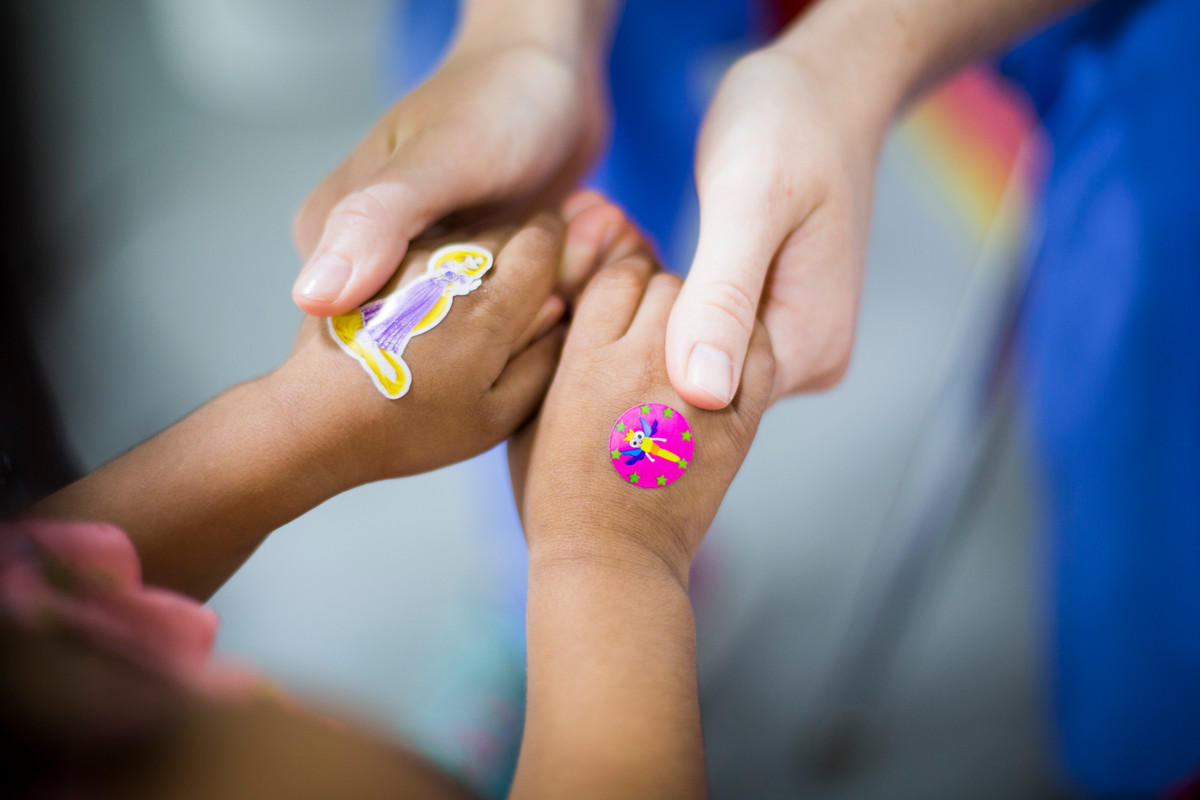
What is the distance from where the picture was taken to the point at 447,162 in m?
0.65

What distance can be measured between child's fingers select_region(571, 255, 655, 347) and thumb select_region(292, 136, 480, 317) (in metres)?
0.14

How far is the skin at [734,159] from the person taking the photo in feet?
1.89

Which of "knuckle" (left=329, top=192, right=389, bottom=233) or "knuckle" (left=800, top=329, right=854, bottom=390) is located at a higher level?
"knuckle" (left=329, top=192, right=389, bottom=233)

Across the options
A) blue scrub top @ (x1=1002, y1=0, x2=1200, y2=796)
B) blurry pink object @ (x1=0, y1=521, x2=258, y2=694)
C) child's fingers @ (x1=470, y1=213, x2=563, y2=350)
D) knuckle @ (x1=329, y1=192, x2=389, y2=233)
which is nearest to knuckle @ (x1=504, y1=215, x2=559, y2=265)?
child's fingers @ (x1=470, y1=213, x2=563, y2=350)

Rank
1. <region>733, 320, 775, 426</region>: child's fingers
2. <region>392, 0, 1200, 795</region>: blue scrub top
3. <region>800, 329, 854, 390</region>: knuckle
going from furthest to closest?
<region>392, 0, 1200, 795</region>: blue scrub top < <region>800, 329, 854, 390</region>: knuckle < <region>733, 320, 775, 426</region>: child's fingers

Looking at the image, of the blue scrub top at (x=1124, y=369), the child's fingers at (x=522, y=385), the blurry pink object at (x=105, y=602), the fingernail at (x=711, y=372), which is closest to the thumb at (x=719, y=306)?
the fingernail at (x=711, y=372)

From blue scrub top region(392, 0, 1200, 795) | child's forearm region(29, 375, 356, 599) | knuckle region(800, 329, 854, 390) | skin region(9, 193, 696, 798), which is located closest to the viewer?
skin region(9, 193, 696, 798)

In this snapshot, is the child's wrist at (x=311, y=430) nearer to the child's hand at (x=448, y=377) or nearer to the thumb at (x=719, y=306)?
the child's hand at (x=448, y=377)

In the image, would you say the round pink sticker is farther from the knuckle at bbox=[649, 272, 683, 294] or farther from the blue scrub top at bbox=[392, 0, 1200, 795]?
the blue scrub top at bbox=[392, 0, 1200, 795]

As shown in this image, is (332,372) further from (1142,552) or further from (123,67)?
(1142,552)

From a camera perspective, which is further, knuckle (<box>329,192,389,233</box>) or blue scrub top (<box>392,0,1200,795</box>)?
blue scrub top (<box>392,0,1200,795</box>)

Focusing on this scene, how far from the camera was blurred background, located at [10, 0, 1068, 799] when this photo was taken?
649mm

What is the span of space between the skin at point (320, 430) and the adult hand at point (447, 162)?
3 cm

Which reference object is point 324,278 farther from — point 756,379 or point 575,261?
point 756,379
